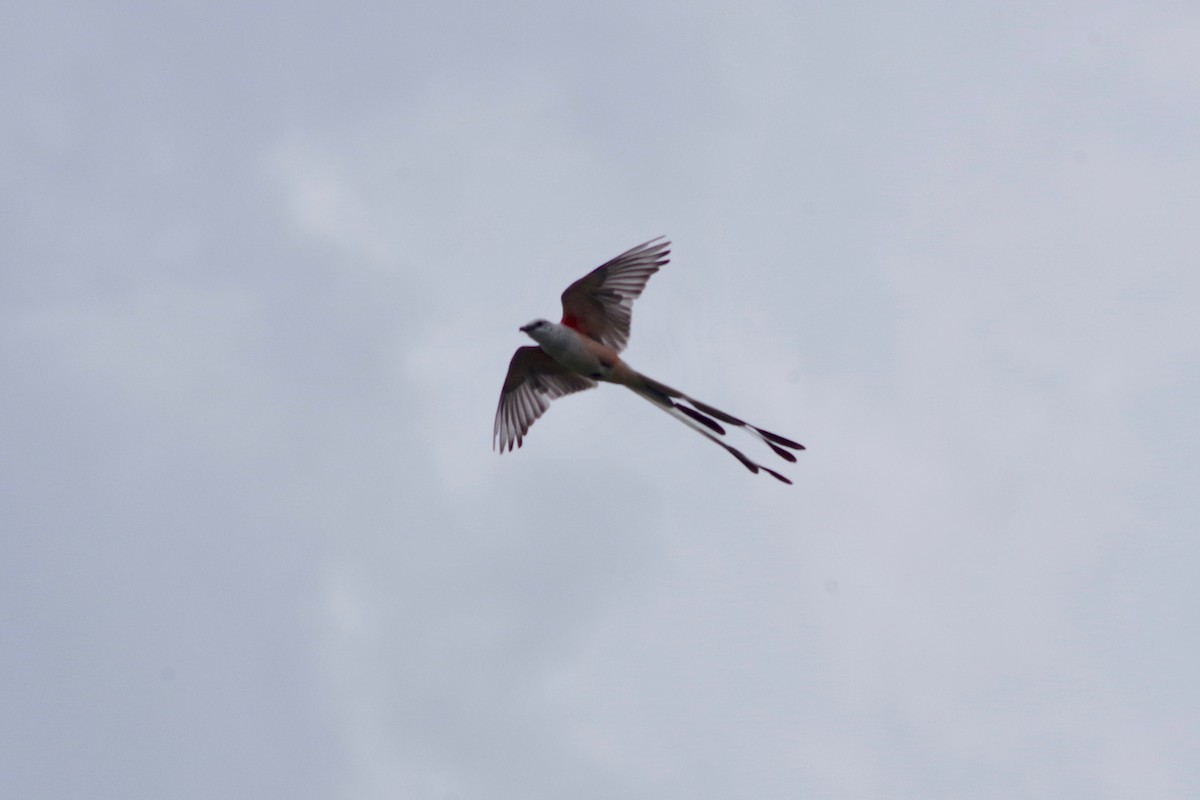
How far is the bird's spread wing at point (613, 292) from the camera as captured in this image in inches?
498

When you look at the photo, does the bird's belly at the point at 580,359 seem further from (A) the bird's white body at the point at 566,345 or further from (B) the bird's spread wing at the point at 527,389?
(B) the bird's spread wing at the point at 527,389

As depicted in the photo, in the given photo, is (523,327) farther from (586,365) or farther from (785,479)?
(785,479)

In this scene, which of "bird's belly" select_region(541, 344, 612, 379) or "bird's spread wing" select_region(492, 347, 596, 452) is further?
"bird's spread wing" select_region(492, 347, 596, 452)

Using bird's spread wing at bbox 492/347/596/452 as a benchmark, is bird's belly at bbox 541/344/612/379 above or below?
below

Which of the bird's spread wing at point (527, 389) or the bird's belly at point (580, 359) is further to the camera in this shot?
the bird's spread wing at point (527, 389)

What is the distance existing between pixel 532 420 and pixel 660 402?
188 cm

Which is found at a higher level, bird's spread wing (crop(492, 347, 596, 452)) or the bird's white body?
bird's spread wing (crop(492, 347, 596, 452))

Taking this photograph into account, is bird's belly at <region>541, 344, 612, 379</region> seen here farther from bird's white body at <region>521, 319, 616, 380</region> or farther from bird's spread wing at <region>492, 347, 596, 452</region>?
bird's spread wing at <region>492, 347, 596, 452</region>

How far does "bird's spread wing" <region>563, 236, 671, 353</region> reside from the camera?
1264 centimetres

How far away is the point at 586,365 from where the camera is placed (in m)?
12.5

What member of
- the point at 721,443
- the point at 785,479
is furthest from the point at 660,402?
the point at 785,479

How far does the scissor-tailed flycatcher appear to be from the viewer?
A: 12.0 meters

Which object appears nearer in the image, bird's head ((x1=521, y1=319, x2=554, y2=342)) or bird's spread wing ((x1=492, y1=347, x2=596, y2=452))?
bird's head ((x1=521, y1=319, x2=554, y2=342))

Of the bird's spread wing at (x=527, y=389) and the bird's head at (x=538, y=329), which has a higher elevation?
the bird's spread wing at (x=527, y=389)
